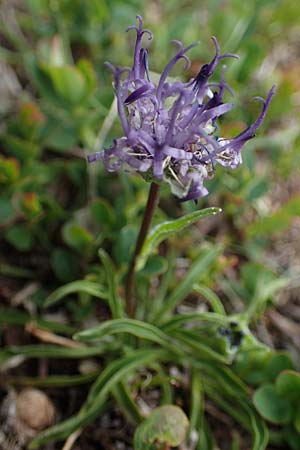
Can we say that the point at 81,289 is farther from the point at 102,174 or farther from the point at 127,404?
the point at 102,174

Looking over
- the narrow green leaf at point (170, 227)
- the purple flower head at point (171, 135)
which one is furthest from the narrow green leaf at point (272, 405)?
the purple flower head at point (171, 135)

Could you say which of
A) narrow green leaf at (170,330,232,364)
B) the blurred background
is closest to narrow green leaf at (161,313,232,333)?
narrow green leaf at (170,330,232,364)

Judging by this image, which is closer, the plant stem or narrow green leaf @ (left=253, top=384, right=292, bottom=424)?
the plant stem

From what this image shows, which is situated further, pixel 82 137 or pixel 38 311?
pixel 82 137

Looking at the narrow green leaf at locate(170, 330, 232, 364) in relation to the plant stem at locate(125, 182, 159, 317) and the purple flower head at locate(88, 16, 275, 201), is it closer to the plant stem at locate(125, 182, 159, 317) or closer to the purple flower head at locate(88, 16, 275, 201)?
the plant stem at locate(125, 182, 159, 317)

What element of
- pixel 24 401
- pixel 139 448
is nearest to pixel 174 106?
pixel 139 448

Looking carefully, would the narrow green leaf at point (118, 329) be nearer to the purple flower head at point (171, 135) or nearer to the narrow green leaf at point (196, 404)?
the narrow green leaf at point (196, 404)

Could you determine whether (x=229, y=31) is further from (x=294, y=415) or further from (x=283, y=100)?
(x=294, y=415)
